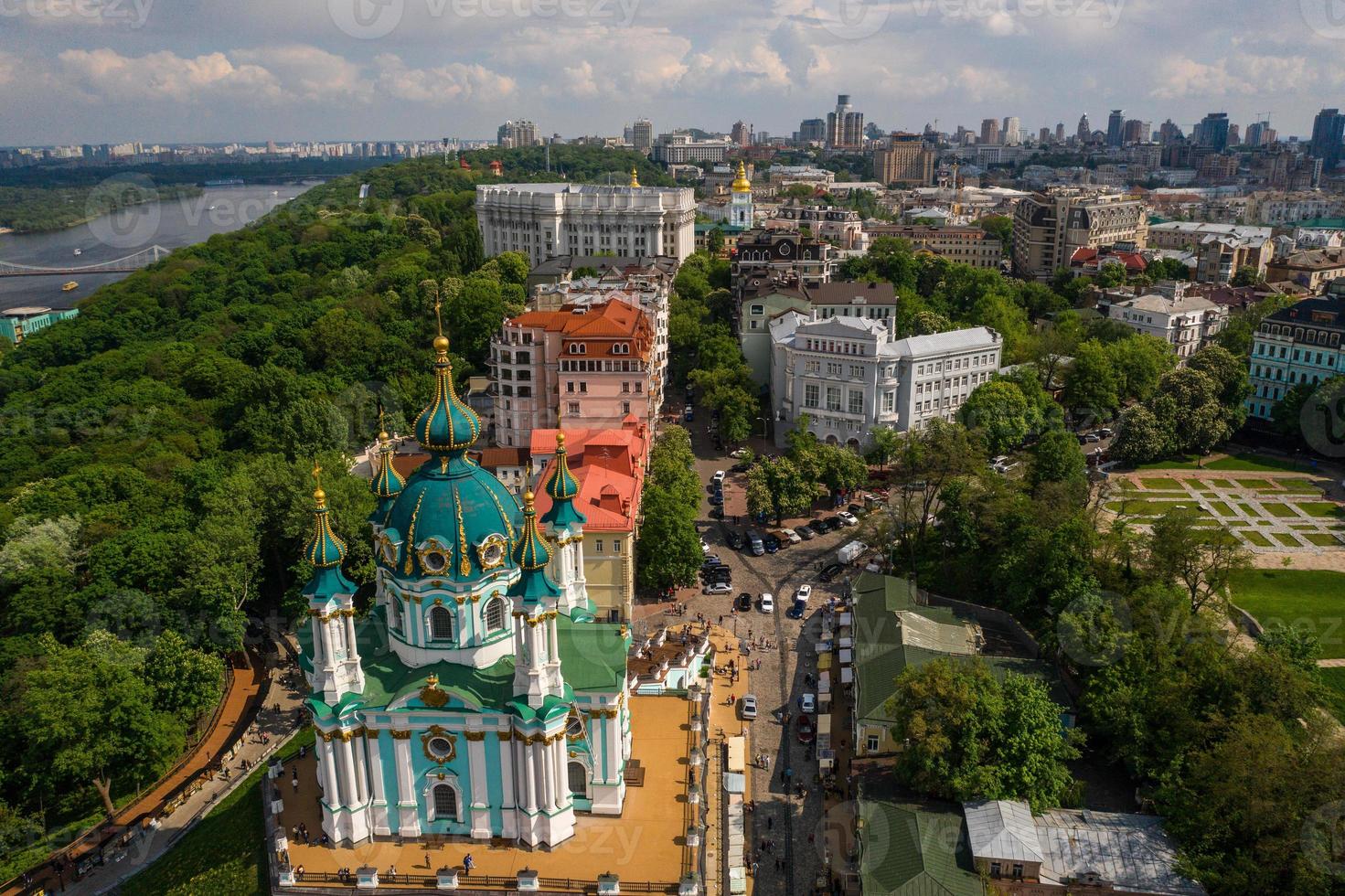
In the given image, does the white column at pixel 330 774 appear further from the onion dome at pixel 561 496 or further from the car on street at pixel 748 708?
the car on street at pixel 748 708

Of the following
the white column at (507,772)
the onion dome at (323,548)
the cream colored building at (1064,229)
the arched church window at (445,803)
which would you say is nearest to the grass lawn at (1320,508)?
the white column at (507,772)

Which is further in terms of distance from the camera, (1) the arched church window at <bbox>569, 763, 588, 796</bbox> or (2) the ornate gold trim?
(1) the arched church window at <bbox>569, 763, 588, 796</bbox>

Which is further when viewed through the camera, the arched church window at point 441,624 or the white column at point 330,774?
the arched church window at point 441,624

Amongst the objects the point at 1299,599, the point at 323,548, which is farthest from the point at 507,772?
the point at 1299,599

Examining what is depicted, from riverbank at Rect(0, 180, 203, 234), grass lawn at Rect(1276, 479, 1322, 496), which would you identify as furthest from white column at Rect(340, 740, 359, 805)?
riverbank at Rect(0, 180, 203, 234)

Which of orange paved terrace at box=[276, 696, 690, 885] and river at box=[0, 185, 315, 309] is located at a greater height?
river at box=[0, 185, 315, 309]

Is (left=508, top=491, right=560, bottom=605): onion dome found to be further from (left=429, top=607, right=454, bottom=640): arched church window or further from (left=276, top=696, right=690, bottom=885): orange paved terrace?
(left=276, top=696, right=690, bottom=885): orange paved terrace

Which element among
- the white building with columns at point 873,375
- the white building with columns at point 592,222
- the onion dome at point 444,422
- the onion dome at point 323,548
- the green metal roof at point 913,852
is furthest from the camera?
the white building with columns at point 592,222
